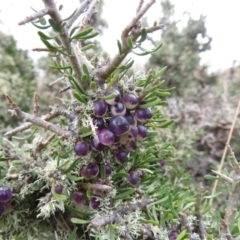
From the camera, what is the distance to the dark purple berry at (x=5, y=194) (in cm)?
36

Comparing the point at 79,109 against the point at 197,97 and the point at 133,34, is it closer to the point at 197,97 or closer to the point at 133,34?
the point at 133,34

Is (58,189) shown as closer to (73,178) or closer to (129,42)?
(73,178)

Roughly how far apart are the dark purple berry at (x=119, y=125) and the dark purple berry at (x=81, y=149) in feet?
0.13

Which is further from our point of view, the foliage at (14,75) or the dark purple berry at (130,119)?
the foliage at (14,75)

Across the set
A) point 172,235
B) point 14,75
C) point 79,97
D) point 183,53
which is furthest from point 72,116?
point 183,53

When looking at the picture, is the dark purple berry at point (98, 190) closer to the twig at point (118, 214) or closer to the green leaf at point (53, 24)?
the twig at point (118, 214)

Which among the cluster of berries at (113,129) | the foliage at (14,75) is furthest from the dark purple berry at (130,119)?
the foliage at (14,75)

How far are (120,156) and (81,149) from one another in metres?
0.04

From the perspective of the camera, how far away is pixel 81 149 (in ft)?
1.15

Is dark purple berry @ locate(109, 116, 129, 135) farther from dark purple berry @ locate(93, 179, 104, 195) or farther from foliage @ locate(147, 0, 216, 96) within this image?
foliage @ locate(147, 0, 216, 96)

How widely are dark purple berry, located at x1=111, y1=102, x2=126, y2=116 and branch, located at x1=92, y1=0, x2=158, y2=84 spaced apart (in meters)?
0.04

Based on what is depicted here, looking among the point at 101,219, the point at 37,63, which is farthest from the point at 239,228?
the point at 37,63

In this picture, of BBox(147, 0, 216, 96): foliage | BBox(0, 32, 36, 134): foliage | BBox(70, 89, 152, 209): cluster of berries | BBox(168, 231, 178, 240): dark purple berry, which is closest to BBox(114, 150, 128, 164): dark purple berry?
BBox(70, 89, 152, 209): cluster of berries

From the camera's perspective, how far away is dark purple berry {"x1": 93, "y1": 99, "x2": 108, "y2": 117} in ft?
1.11
